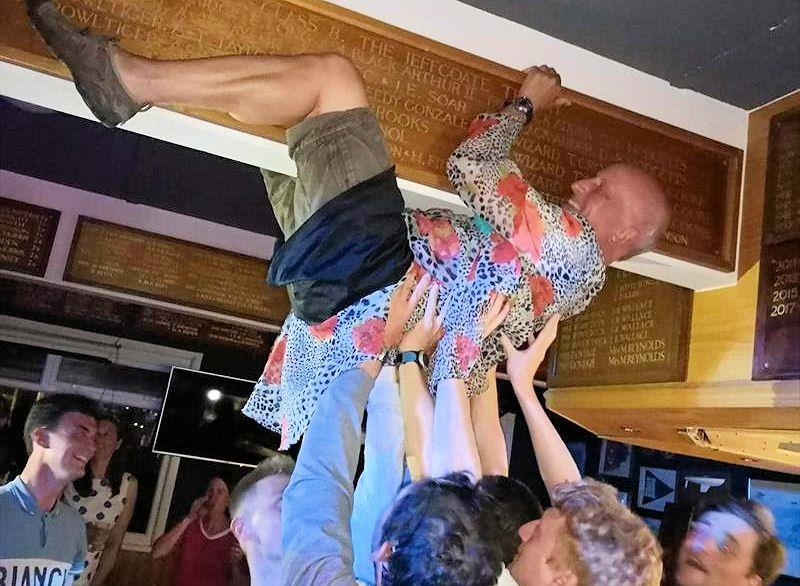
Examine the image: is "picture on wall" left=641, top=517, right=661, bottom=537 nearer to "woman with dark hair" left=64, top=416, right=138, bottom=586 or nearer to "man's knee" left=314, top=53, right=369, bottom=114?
"man's knee" left=314, top=53, right=369, bottom=114

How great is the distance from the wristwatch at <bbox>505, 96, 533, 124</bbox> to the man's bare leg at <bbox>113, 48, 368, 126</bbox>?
0.40 meters

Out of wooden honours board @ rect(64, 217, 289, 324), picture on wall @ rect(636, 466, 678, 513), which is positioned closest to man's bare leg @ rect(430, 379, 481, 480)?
picture on wall @ rect(636, 466, 678, 513)

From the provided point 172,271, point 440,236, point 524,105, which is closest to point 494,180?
point 440,236

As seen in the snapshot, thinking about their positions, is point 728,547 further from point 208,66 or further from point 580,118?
point 208,66

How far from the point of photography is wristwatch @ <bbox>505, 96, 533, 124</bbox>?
1.67 metres

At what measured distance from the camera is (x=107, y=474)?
12.6 feet

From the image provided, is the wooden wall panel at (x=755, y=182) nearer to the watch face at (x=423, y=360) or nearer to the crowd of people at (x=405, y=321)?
the crowd of people at (x=405, y=321)

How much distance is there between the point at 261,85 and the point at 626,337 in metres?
1.51

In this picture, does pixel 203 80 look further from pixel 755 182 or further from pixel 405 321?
pixel 755 182

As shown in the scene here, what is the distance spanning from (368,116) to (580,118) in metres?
0.69

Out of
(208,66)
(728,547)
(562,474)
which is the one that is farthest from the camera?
(728,547)

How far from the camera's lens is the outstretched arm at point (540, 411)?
1.82 metres

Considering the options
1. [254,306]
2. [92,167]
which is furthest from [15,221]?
[254,306]

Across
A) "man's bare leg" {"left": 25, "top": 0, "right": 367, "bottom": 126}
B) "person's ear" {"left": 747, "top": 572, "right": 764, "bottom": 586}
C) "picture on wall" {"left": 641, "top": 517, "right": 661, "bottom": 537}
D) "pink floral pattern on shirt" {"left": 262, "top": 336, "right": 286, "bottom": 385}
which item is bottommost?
"person's ear" {"left": 747, "top": 572, "right": 764, "bottom": 586}
